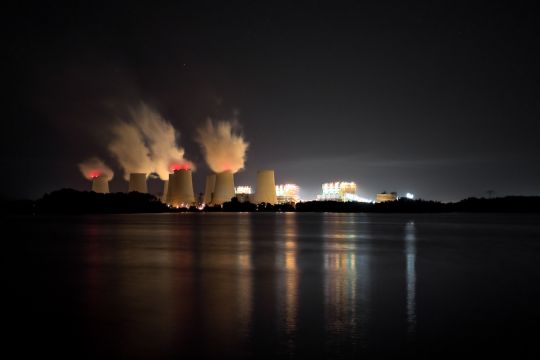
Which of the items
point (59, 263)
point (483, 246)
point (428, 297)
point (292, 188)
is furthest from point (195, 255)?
point (292, 188)

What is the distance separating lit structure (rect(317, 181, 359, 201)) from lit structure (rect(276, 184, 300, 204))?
680 centimetres

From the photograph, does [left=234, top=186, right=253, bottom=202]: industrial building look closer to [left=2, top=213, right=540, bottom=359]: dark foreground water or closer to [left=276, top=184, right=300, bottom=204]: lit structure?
[left=276, top=184, right=300, bottom=204]: lit structure

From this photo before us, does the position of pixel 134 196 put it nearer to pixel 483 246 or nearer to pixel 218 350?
pixel 483 246

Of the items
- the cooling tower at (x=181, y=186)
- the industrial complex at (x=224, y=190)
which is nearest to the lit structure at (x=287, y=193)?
the industrial complex at (x=224, y=190)

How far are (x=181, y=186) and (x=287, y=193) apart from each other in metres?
35.8

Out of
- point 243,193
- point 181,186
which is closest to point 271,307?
point 181,186

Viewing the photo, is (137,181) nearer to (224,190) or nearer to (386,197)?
(224,190)

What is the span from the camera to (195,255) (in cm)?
1648

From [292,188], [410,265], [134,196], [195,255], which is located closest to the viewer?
[410,265]

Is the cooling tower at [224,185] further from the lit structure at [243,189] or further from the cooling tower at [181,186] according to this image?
the lit structure at [243,189]

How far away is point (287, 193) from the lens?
326 feet

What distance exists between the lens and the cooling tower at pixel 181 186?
66.0 m

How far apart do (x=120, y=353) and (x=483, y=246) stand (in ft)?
57.4

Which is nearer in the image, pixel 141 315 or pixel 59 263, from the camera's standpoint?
pixel 141 315
